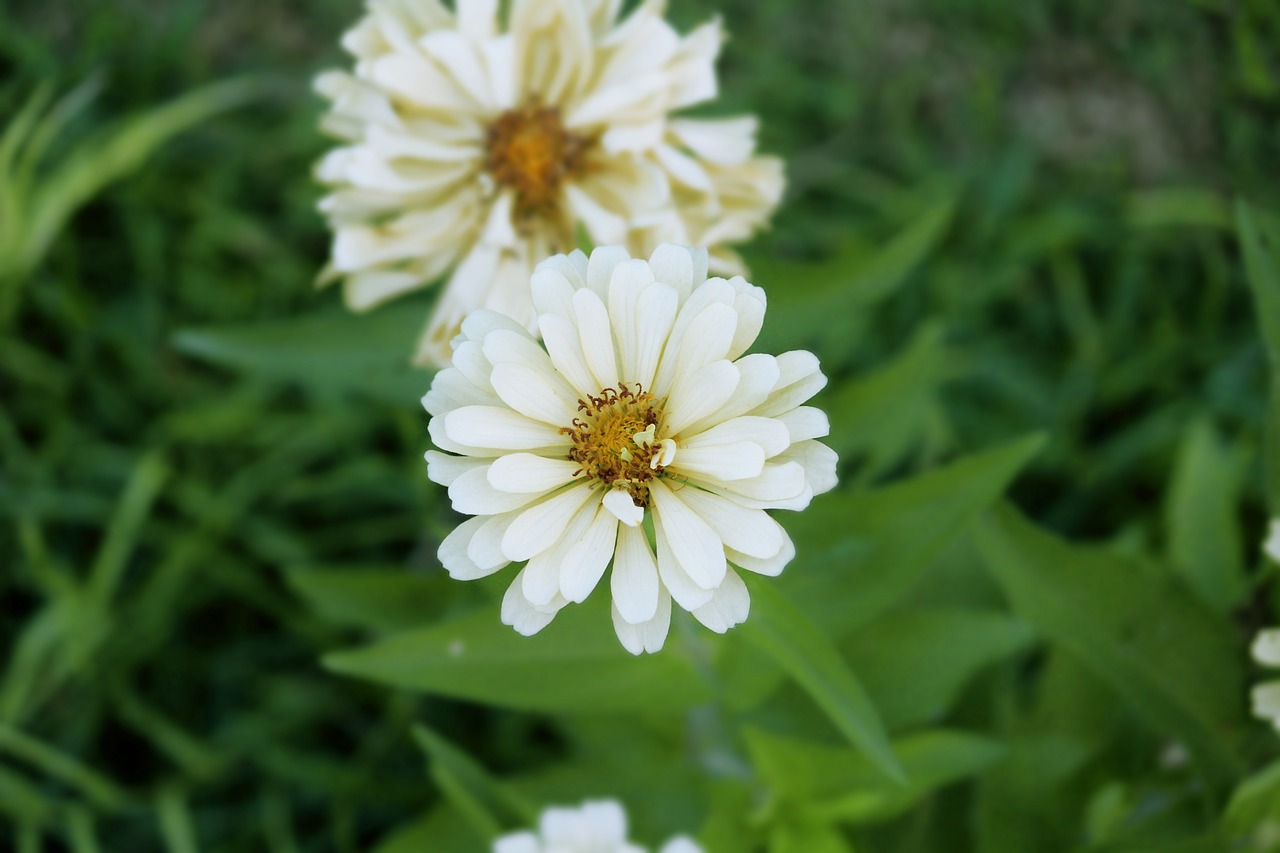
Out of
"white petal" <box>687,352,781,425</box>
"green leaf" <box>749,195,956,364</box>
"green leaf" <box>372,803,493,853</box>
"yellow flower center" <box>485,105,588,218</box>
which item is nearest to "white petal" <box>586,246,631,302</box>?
"white petal" <box>687,352,781,425</box>

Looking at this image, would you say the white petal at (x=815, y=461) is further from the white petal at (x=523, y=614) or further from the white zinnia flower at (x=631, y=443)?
the white petal at (x=523, y=614)

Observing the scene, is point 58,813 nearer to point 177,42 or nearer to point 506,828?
point 506,828

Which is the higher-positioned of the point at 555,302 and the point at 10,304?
the point at 10,304

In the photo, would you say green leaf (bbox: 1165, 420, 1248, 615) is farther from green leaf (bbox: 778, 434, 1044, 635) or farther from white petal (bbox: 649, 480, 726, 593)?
white petal (bbox: 649, 480, 726, 593)

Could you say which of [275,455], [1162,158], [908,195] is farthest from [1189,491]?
[275,455]

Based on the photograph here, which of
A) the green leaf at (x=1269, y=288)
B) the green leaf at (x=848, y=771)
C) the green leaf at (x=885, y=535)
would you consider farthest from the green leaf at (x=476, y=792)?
the green leaf at (x=1269, y=288)

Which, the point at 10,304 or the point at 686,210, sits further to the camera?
the point at 10,304
